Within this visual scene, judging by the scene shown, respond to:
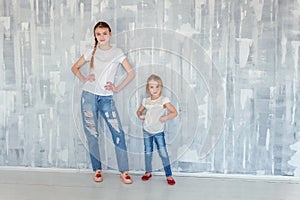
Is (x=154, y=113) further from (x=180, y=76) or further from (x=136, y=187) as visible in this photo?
(x=136, y=187)

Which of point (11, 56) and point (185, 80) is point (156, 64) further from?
point (11, 56)

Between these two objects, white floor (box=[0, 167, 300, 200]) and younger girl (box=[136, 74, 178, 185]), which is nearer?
white floor (box=[0, 167, 300, 200])

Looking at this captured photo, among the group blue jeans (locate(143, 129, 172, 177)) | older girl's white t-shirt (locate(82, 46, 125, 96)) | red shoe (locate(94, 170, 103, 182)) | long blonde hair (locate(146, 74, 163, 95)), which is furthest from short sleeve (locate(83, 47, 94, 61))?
red shoe (locate(94, 170, 103, 182))

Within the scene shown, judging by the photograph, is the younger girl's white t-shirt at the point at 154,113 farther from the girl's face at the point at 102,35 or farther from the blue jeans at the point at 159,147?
the girl's face at the point at 102,35

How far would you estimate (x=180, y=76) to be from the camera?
8.43ft

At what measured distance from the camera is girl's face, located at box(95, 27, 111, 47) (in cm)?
250

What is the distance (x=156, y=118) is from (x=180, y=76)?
0.96 ft

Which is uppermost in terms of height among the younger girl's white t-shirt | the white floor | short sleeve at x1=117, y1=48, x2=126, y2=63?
short sleeve at x1=117, y1=48, x2=126, y2=63

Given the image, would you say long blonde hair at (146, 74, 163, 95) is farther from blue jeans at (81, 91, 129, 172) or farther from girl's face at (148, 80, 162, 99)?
blue jeans at (81, 91, 129, 172)

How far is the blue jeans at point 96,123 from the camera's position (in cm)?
253

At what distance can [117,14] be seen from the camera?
2.56 metres

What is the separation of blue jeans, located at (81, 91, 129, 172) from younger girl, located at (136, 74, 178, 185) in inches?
5.9

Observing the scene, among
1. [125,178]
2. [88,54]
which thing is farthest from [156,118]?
[88,54]

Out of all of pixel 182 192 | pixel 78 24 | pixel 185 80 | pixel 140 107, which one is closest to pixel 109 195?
pixel 182 192
